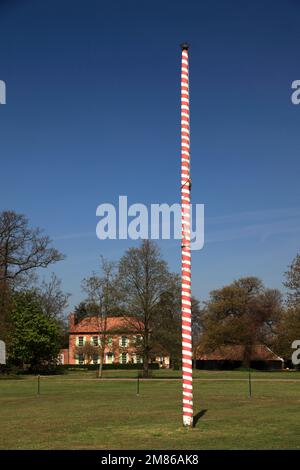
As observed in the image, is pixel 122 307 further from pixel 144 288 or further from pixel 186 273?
pixel 186 273

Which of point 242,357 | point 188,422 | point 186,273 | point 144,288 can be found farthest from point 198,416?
point 242,357

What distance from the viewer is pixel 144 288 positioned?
196 ft

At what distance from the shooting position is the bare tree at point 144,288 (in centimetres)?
5922

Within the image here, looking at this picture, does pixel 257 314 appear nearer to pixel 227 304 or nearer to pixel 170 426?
pixel 227 304

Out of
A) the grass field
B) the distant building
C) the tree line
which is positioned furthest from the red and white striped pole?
the distant building

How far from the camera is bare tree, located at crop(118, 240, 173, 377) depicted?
59219 millimetres

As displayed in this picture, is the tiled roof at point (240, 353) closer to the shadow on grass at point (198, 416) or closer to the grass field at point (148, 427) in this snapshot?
the grass field at point (148, 427)

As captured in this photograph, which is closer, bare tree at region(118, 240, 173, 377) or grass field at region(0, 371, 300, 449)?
grass field at region(0, 371, 300, 449)

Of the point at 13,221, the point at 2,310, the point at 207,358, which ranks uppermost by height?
the point at 13,221

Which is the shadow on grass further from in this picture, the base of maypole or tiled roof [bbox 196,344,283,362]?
tiled roof [bbox 196,344,283,362]

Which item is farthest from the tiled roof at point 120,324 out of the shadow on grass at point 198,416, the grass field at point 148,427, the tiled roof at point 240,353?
the shadow on grass at point 198,416
